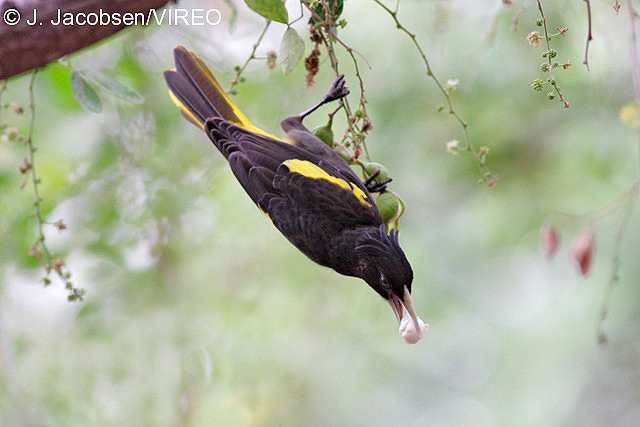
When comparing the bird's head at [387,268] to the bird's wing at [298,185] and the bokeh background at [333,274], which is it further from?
the bokeh background at [333,274]

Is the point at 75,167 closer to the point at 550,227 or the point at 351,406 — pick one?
the point at 550,227

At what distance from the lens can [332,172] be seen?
2127mm

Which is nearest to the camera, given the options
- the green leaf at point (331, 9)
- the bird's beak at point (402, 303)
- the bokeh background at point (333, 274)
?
the green leaf at point (331, 9)

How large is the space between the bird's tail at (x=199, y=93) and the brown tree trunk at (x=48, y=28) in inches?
21.3

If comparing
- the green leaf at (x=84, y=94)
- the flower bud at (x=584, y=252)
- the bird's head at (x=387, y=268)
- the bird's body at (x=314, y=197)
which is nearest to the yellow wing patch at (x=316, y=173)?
the bird's body at (x=314, y=197)

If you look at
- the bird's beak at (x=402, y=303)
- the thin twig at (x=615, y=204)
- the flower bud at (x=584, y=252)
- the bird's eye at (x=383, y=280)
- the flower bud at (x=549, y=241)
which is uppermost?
the thin twig at (x=615, y=204)

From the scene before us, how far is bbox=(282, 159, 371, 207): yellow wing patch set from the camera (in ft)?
6.79

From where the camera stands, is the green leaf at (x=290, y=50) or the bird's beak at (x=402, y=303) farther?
the bird's beak at (x=402, y=303)

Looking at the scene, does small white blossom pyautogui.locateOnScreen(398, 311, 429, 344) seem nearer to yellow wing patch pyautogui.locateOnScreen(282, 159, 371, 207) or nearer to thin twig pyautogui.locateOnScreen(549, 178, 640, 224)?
yellow wing patch pyautogui.locateOnScreen(282, 159, 371, 207)

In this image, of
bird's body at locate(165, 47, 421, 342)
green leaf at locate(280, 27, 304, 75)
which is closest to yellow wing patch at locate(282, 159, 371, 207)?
bird's body at locate(165, 47, 421, 342)

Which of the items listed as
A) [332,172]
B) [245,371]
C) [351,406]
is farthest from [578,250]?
[351,406]

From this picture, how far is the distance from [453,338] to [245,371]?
1549 millimetres

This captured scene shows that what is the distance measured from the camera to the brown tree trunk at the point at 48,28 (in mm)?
A: 1656

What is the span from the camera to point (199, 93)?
2266mm
